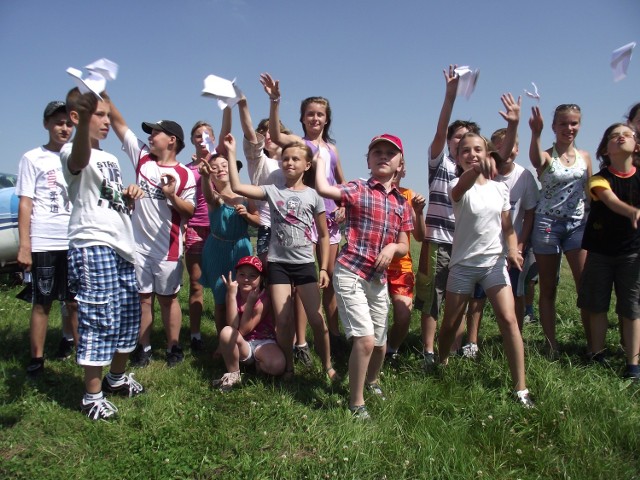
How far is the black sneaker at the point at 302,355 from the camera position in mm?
4133

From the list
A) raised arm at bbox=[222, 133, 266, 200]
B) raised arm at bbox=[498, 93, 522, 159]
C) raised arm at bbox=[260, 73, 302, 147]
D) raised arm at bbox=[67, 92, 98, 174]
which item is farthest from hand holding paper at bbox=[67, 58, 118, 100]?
raised arm at bbox=[498, 93, 522, 159]

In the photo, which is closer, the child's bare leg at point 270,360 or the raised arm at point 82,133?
the raised arm at point 82,133

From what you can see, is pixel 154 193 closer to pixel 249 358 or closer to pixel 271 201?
pixel 271 201

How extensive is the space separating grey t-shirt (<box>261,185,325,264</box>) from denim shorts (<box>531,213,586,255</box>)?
2.22 metres

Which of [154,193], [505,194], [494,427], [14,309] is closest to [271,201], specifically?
[154,193]

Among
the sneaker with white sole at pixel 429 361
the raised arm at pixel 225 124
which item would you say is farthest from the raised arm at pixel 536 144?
the raised arm at pixel 225 124

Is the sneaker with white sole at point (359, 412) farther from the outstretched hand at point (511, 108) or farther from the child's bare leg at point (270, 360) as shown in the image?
the outstretched hand at point (511, 108)

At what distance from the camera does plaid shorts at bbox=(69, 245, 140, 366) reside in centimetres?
313

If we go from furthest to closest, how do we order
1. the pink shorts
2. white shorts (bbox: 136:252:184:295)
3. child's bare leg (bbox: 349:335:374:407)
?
the pink shorts < white shorts (bbox: 136:252:184:295) < child's bare leg (bbox: 349:335:374:407)

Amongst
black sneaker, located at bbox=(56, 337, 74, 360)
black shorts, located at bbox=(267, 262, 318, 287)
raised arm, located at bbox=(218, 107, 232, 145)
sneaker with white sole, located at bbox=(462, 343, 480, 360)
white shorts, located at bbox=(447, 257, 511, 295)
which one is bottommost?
black sneaker, located at bbox=(56, 337, 74, 360)

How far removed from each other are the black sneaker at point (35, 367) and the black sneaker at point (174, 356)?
40.7 inches

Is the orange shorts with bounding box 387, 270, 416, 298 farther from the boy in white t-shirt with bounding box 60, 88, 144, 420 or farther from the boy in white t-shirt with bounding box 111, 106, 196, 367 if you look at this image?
the boy in white t-shirt with bounding box 60, 88, 144, 420

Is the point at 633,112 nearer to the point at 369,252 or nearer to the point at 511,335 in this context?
the point at 511,335

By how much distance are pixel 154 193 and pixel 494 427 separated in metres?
3.33
